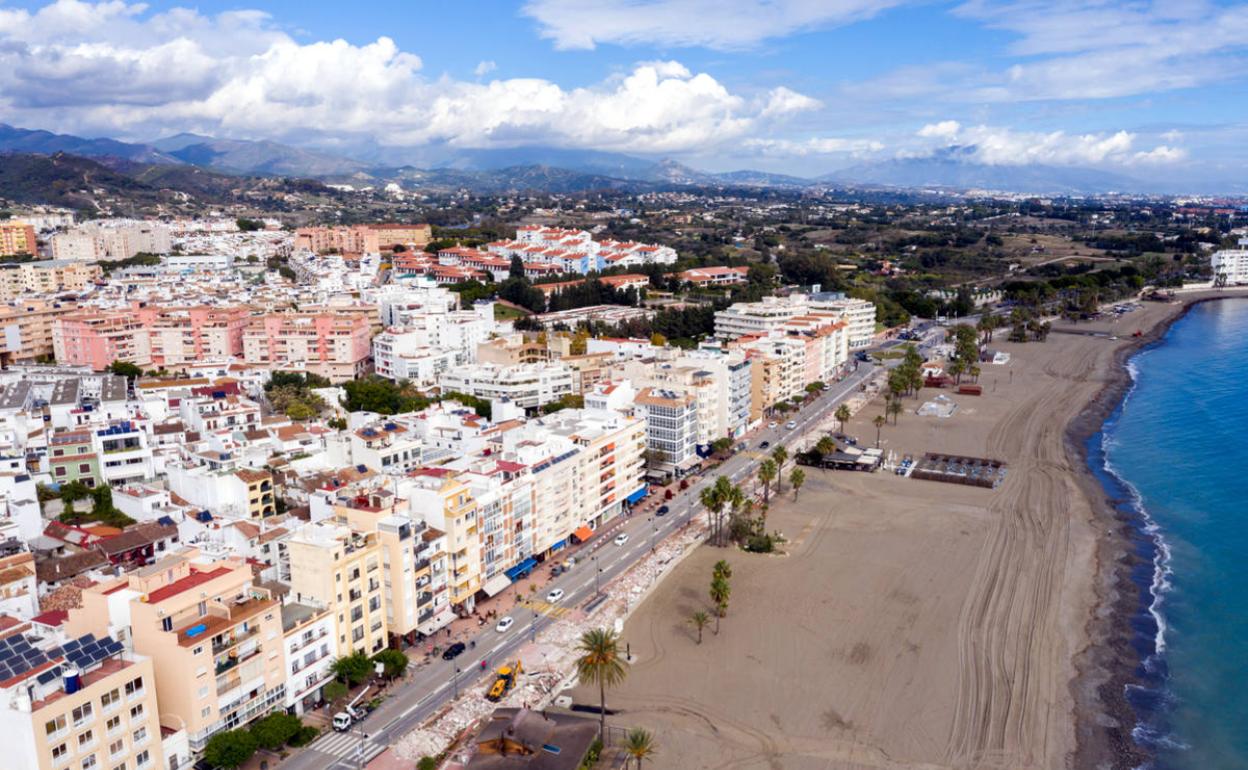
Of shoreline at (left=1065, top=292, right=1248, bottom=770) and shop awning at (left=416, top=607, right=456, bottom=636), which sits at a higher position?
shop awning at (left=416, top=607, right=456, bottom=636)

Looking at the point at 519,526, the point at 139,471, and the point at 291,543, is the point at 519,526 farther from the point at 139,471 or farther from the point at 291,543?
the point at 139,471

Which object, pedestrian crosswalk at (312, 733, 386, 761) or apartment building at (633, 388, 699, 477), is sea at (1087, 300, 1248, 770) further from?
apartment building at (633, 388, 699, 477)

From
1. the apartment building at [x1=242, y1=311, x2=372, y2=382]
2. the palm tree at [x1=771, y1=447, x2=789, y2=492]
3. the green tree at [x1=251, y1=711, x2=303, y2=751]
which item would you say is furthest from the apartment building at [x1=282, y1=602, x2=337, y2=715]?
the apartment building at [x1=242, y1=311, x2=372, y2=382]

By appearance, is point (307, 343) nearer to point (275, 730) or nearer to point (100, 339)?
point (100, 339)

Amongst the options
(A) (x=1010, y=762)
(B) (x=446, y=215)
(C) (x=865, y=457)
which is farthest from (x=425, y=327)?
(B) (x=446, y=215)

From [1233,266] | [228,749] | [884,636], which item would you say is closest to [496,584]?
[228,749]
